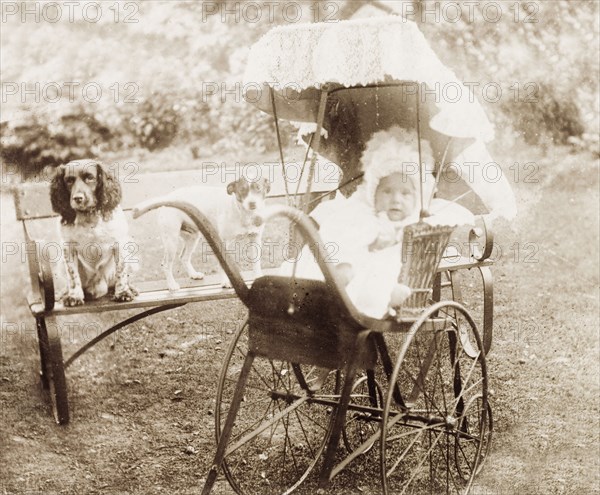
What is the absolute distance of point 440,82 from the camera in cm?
329

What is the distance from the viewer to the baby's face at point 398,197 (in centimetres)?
374

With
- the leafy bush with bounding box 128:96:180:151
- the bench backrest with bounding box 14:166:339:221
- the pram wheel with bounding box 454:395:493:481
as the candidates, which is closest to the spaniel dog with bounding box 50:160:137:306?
the bench backrest with bounding box 14:166:339:221

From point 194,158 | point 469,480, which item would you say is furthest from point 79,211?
point 194,158

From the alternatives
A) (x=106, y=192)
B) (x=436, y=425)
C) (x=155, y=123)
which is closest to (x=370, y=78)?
(x=436, y=425)

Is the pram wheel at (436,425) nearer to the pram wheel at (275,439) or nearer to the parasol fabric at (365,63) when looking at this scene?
the pram wheel at (275,439)

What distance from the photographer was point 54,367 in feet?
14.1

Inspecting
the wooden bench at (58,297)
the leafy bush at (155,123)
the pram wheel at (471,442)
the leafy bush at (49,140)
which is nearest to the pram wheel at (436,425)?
the pram wheel at (471,442)

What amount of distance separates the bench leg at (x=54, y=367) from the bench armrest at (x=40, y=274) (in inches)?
5.4

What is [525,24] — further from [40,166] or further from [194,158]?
[40,166]

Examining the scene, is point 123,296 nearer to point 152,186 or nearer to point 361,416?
point 152,186

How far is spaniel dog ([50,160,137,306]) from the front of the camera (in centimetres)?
417

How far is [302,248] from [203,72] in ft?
12.7

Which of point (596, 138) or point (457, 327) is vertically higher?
point (596, 138)

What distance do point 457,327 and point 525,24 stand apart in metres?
4.96
